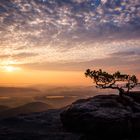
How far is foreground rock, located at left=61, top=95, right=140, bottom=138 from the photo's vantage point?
35312mm

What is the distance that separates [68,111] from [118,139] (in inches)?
332

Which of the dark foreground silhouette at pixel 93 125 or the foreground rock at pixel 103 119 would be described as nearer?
the foreground rock at pixel 103 119

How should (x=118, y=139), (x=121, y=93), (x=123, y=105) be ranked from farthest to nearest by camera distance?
1. (x=121, y=93)
2. (x=123, y=105)
3. (x=118, y=139)

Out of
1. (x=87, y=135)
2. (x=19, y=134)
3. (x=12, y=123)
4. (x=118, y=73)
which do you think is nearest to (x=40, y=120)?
(x=12, y=123)

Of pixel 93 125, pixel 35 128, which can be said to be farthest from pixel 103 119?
pixel 35 128

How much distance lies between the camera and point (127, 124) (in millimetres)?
35938

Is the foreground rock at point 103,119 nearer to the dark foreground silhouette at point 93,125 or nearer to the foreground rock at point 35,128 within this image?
the dark foreground silhouette at point 93,125

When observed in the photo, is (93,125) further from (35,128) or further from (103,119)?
(35,128)

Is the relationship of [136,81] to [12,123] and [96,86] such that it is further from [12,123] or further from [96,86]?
[12,123]

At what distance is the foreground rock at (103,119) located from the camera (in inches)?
1390

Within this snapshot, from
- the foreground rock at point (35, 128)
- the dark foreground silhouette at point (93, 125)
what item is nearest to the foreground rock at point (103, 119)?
the dark foreground silhouette at point (93, 125)

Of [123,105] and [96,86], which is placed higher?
[96,86]

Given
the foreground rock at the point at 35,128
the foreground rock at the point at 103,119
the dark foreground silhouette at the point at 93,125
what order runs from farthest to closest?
the foreground rock at the point at 35,128, the dark foreground silhouette at the point at 93,125, the foreground rock at the point at 103,119

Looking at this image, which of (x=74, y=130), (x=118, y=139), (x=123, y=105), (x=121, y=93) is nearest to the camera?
(x=118, y=139)
